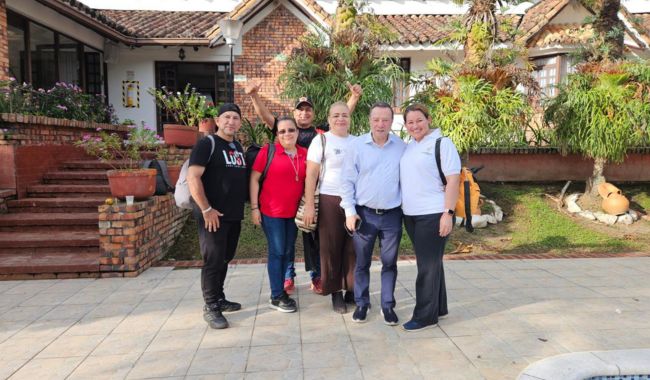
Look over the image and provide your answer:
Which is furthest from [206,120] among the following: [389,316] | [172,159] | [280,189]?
[389,316]

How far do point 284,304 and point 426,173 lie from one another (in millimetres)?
1706

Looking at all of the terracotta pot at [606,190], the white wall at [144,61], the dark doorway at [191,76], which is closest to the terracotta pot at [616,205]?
the terracotta pot at [606,190]

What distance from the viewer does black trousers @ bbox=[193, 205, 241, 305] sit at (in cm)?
369

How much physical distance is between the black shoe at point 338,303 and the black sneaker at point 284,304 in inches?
13.7

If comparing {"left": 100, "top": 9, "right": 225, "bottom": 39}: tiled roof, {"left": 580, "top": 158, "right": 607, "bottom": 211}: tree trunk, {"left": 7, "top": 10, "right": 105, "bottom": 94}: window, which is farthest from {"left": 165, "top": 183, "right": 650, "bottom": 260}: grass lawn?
{"left": 100, "top": 9, "right": 225, "bottom": 39}: tiled roof

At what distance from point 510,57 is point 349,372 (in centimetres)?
731

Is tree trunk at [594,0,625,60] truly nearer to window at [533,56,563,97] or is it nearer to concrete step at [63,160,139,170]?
window at [533,56,563,97]

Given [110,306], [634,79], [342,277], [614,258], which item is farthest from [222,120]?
[634,79]

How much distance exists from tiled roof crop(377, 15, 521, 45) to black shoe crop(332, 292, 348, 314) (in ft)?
26.0

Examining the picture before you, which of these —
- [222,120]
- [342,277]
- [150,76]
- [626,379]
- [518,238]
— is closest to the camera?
[626,379]

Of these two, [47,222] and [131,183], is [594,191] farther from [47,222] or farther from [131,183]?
[47,222]

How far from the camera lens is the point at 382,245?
3.79 metres

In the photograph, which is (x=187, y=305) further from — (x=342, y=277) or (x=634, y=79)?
(x=634, y=79)

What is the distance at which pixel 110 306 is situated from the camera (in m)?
4.28
